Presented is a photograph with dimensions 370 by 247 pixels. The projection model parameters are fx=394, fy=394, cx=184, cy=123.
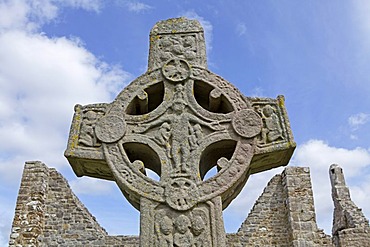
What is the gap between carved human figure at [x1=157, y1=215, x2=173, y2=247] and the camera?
333 centimetres

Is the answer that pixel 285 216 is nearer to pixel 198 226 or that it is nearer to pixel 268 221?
pixel 268 221

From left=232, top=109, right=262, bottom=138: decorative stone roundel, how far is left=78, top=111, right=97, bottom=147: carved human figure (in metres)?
1.38

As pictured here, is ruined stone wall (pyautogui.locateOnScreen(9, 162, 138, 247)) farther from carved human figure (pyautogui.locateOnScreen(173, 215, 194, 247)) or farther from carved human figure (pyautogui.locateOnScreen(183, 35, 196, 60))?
carved human figure (pyautogui.locateOnScreen(173, 215, 194, 247))

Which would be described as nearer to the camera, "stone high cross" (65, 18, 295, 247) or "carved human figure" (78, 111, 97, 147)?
"stone high cross" (65, 18, 295, 247)

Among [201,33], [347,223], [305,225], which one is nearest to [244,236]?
[305,225]

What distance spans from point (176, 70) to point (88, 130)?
1096 mm

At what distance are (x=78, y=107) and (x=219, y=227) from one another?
186cm

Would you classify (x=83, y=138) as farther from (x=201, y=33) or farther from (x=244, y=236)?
A: (x=244, y=236)

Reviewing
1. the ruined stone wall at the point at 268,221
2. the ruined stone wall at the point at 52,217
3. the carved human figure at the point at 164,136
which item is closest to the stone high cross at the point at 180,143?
the carved human figure at the point at 164,136

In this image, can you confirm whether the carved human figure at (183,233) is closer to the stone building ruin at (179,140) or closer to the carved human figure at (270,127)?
the stone building ruin at (179,140)

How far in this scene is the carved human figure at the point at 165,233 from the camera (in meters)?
3.33

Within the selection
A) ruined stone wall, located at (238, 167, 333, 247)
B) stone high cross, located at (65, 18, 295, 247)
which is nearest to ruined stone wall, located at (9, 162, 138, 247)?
ruined stone wall, located at (238, 167, 333, 247)

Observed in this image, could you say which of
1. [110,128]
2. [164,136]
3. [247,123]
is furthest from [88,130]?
[247,123]

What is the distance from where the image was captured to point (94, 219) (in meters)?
12.9
